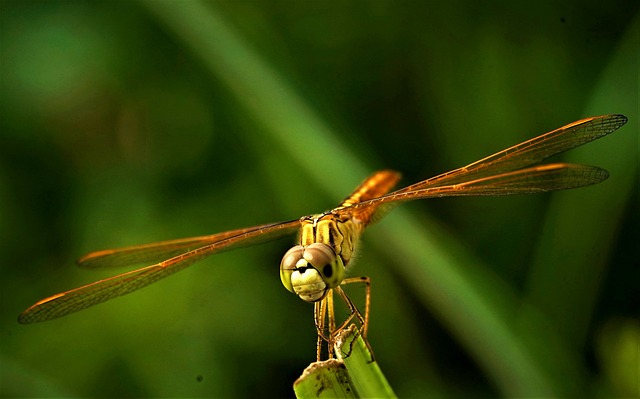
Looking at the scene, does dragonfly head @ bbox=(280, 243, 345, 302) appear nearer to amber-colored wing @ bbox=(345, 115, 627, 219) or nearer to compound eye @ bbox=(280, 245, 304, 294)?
compound eye @ bbox=(280, 245, 304, 294)

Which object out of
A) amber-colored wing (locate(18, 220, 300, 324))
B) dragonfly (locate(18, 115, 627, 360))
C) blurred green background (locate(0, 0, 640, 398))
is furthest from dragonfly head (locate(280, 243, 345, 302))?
blurred green background (locate(0, 0, 640, 398))

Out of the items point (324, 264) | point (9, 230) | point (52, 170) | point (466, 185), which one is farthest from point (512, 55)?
point (9, 230)

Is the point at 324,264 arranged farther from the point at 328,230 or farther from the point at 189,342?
the point at 189,342

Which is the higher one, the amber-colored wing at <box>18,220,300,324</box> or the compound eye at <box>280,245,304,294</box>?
the amber-colored wing at <box>18,220,300,324</box>

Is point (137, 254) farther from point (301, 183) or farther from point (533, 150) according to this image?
point (533, 150)

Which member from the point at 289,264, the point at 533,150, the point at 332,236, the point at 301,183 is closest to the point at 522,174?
the point at 533,150

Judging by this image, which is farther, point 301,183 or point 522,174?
point 301,183
